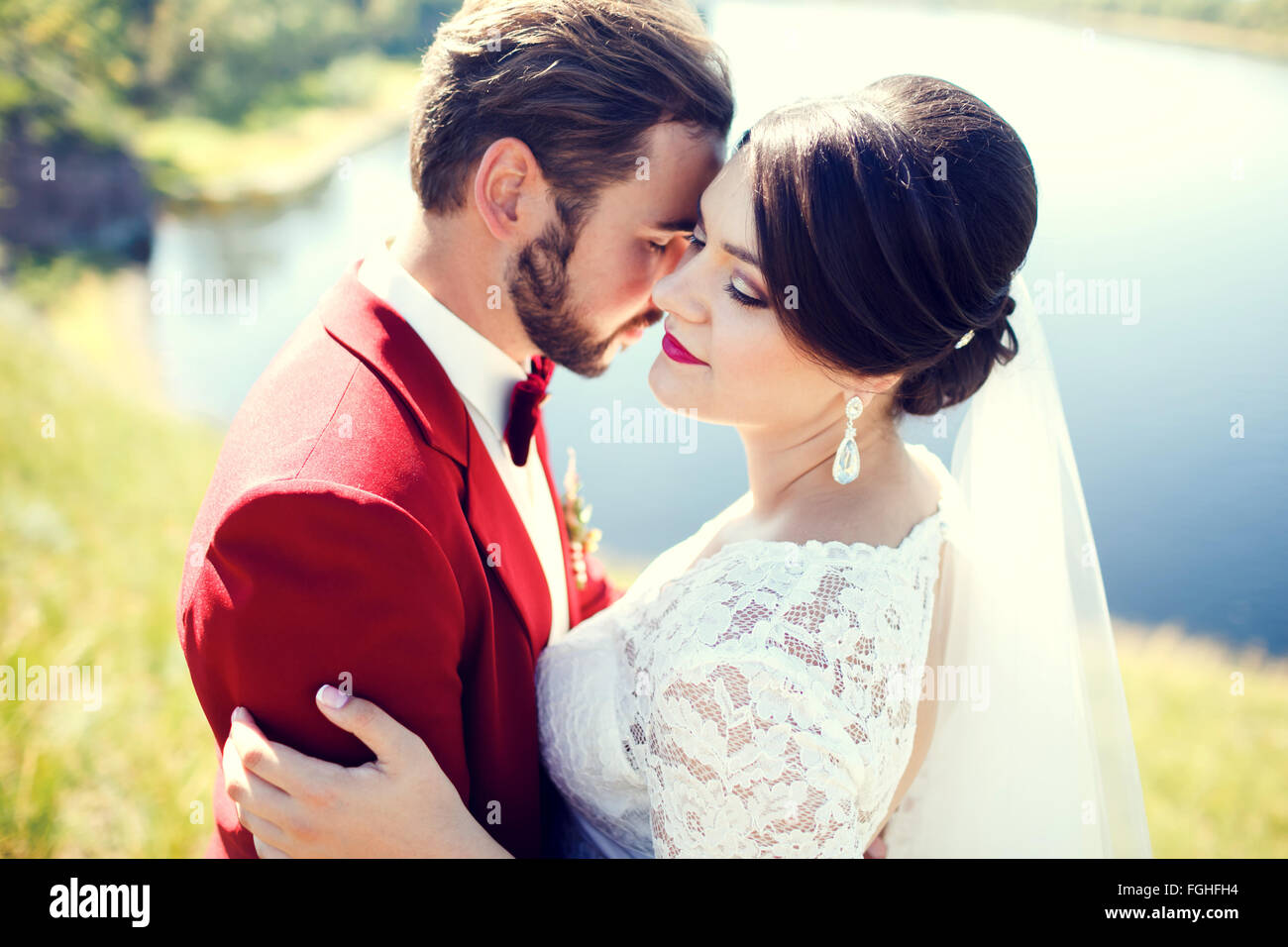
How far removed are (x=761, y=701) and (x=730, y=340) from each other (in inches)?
26.0

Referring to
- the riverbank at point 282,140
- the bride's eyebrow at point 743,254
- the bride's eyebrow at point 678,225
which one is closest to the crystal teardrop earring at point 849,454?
the bride's eyebrow at point 743,254

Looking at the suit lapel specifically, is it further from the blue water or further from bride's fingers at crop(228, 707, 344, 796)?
the blue water

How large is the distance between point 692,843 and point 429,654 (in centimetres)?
54

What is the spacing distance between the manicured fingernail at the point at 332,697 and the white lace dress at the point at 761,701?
48 cm

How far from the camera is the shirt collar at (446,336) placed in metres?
1.68

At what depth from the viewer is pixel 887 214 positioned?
1.40 m

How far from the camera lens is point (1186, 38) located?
462 cm

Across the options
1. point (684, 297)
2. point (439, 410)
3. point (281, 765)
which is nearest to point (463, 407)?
point (439, 410)

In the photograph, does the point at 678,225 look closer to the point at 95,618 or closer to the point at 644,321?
the point at 644,321

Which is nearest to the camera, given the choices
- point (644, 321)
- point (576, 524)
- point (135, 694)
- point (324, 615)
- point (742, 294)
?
point (324, 615)

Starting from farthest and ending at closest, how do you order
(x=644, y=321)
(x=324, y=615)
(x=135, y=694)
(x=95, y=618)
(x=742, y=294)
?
(x=95, y=618) → (x=135, y=694) → (x=644, y=321) → (x=742, y=294) → (x=324, y=615)

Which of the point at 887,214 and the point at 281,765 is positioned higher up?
the point at 887,214
